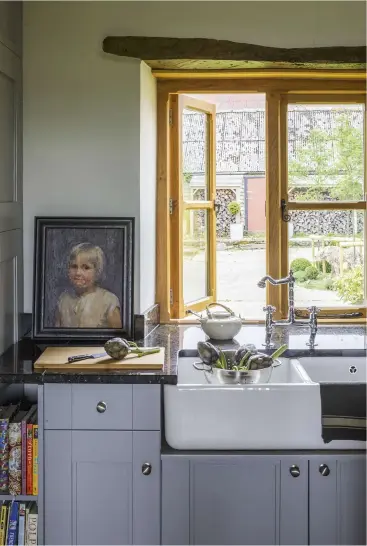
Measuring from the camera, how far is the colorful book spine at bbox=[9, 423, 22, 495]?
104 inches

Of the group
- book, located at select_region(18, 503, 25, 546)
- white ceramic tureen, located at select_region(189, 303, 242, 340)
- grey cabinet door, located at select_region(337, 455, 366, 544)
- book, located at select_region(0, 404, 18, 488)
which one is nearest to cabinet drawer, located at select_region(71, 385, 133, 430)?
book, located at select_region(0, 404, 18, 488)

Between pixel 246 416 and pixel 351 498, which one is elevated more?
pixel 246 416

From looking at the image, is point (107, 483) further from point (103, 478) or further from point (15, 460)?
point (15, 460)

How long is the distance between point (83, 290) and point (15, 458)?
764 mm

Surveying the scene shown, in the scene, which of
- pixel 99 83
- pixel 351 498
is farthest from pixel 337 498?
pixel 99 83

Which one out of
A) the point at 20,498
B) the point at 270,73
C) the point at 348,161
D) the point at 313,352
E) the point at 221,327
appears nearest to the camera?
the point at 20,498

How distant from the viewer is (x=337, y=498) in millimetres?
2553

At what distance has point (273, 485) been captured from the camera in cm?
→ 255

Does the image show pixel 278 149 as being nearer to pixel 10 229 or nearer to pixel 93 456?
pixel 10 229

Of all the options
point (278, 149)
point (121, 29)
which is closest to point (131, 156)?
point (121, 29)

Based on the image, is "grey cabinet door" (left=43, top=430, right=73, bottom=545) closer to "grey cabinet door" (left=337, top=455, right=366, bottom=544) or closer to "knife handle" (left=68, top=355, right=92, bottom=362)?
"knife handle" (left=68, top=355, right=92, bottom=362)

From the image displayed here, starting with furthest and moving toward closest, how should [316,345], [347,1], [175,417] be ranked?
1. [347,1]
2. [316,345]
3. [175,417]

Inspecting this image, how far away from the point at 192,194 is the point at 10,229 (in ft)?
3.25

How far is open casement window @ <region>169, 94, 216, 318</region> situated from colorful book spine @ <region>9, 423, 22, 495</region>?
3.84ft
